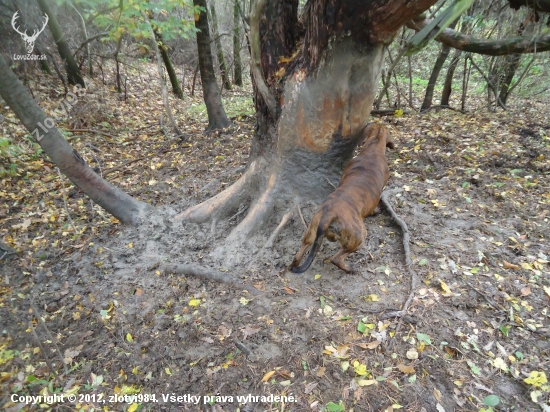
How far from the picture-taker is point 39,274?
371 cm

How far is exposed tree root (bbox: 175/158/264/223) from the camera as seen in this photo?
4309 millimetres

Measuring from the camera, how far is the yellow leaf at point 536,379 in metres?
2.36

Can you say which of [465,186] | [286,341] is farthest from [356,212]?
[465,186]

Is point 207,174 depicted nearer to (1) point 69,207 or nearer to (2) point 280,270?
(1) point 69,207

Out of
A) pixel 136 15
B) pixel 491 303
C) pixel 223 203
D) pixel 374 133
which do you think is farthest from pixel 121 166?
pixel 491 303

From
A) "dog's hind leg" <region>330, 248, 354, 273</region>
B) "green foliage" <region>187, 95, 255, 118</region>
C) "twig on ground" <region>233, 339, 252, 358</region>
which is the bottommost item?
"twig on ground" <region>233, 339, 252, 358</region>

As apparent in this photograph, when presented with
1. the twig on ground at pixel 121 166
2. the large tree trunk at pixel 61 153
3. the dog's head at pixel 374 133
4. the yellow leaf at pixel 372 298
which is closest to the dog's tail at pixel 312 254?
the yellow leaf at pixel 372 298

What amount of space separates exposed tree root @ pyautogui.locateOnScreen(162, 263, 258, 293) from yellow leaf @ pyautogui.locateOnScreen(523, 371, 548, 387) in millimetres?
2406

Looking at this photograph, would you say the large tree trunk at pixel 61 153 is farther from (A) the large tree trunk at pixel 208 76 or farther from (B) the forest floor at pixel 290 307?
(A) the large tree trunk at pixel 208 76

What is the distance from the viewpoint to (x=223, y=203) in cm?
437

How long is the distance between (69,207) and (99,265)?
1.87m

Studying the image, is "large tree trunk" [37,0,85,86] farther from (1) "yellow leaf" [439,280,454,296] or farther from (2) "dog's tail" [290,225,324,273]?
(1) "yellow leaf" [439,280,454,296]

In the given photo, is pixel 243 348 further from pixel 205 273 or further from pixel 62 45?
pixel 62 45

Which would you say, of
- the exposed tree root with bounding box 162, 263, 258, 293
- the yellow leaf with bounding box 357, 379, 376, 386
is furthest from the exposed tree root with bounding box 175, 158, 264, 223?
the yellow leaf with bounding box 357, 379, 376, 386
